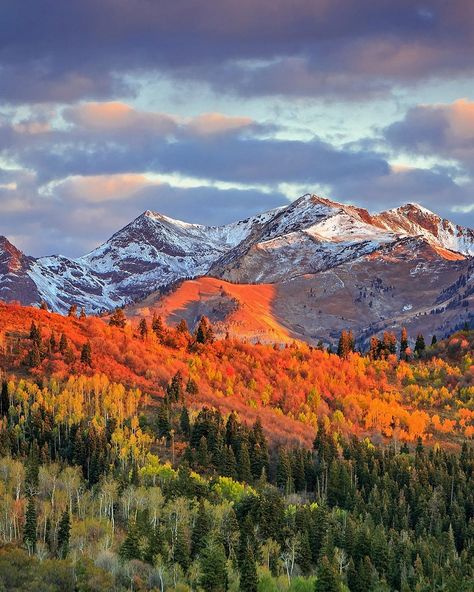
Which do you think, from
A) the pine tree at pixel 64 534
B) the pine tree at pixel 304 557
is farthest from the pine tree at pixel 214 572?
the pine tree at pixel 64 534

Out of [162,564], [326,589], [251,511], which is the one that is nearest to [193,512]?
[251,511]

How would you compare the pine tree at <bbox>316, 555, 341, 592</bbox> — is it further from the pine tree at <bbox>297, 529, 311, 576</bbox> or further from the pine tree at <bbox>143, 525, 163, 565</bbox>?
the pine tree at <bbox>143, 525, 163, 565</bbox>

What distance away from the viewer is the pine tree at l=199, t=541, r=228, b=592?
156250 mm

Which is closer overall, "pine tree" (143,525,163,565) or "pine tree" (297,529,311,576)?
"pine tree" (143,525,163,565)

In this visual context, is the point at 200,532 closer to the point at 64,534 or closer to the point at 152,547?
the point at 152,547

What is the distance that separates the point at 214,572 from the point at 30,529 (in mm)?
36268

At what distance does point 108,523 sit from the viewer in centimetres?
18488

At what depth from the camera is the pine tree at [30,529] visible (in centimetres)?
17350

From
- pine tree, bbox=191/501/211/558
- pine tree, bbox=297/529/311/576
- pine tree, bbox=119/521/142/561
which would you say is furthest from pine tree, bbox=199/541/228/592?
pine tree, bbox=297/529/311/576

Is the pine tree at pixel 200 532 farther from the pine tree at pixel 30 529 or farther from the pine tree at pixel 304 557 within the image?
the pine tree at pixel 30 529

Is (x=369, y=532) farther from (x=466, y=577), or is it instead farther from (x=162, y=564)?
(x=162, y=564)

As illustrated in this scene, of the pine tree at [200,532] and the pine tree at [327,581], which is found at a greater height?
the pine tree at [200,532]

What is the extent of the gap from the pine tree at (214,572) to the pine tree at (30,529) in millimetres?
30019

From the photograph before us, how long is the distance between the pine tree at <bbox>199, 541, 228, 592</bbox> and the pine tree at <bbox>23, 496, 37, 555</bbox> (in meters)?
30.0
